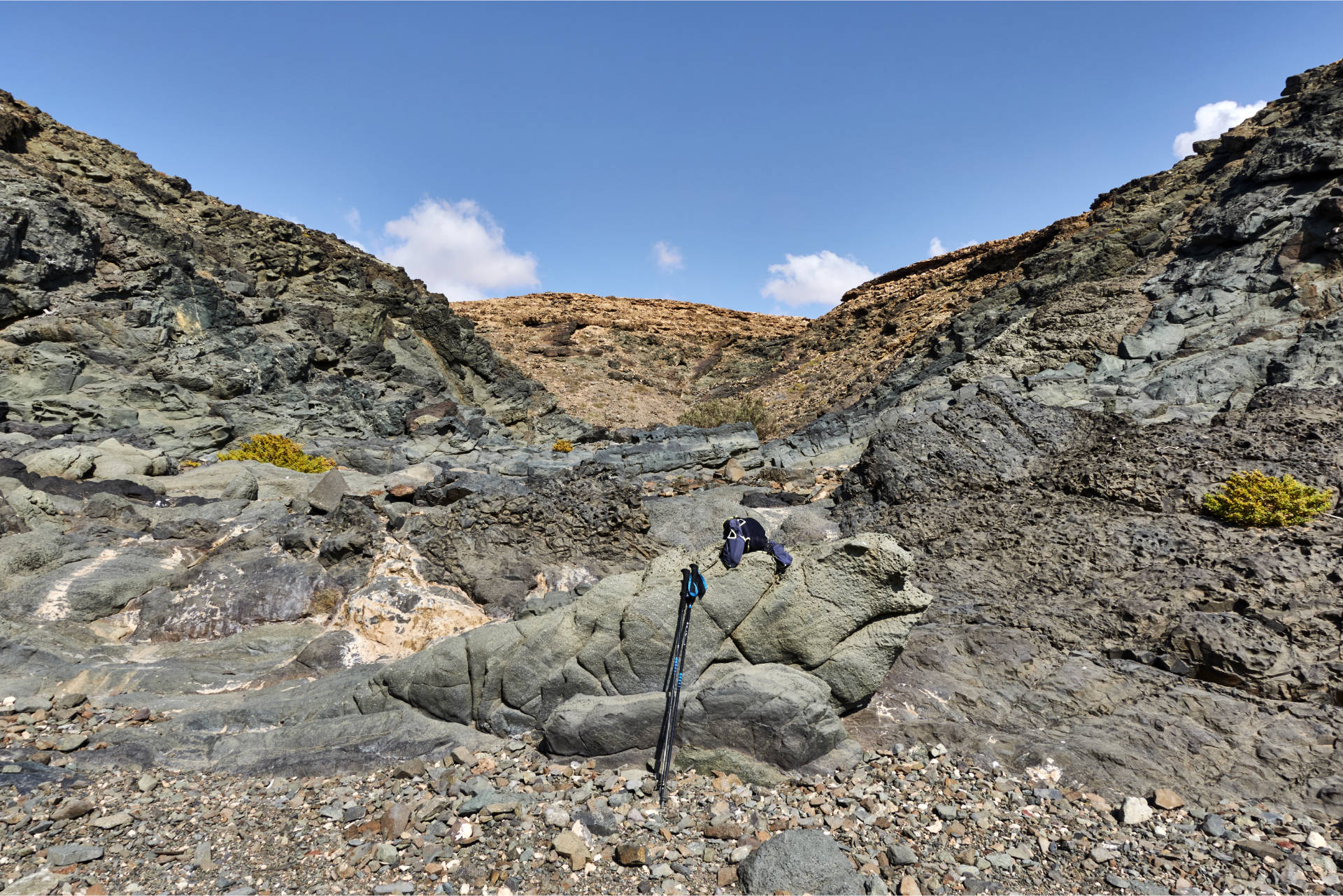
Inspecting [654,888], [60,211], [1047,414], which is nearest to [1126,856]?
[654,888]

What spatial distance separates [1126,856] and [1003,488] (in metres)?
8.14

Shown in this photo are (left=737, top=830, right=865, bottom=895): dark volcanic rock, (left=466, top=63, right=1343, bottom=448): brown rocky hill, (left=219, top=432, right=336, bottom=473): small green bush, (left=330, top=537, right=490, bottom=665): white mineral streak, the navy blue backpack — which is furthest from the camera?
(left=219, top=432, right=336, bottom=473): small green bush

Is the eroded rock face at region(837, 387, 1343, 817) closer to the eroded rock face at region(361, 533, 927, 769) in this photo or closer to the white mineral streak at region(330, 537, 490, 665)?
the eroded rock face at region(361, 533, 927, 769)

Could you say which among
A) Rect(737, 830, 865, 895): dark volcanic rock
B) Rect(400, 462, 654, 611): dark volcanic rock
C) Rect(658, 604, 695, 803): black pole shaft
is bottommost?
Rect(737, 830, 865, 895): dark volcanic rock

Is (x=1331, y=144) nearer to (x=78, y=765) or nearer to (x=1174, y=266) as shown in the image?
(x=1174, y=266)

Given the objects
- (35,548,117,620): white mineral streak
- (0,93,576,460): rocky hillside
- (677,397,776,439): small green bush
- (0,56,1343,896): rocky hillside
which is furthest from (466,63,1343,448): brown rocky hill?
(0,93,576,460): rocky hillside

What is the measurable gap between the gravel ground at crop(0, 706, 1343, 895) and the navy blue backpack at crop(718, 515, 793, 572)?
76.7 inches

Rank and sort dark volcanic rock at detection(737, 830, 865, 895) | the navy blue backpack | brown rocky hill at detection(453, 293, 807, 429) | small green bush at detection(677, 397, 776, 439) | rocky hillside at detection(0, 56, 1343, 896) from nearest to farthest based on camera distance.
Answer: dark volcanic rock at detection(737, 830, 865, 895)
rocky hillside at detection(0, 56, 1343, 896)
the navy blue backpack
small green bush at detection(677, 397, 776, 439)
brown rocky hill at detection(453, 293, 807, 429)

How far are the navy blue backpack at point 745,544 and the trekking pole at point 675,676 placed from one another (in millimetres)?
373

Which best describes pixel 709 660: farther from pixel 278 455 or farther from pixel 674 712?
pixel 278 455

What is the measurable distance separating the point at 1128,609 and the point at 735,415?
81.1 feet

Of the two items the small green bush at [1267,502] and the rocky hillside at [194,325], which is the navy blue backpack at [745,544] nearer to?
the small green bush at [1267,502]

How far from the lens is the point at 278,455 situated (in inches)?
777

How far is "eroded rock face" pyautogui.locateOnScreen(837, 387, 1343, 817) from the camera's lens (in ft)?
16.9
